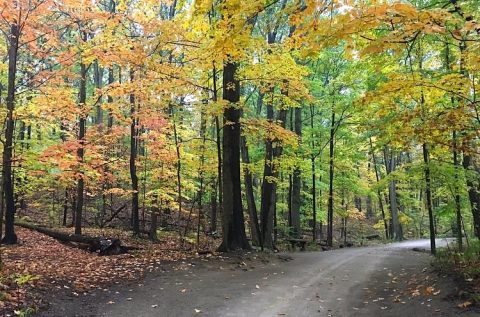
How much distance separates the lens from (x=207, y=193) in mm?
22734

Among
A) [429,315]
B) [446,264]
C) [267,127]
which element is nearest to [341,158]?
[267,127]

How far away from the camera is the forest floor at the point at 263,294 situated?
6445 millimetres

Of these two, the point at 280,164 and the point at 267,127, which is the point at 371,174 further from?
the point at 267,127

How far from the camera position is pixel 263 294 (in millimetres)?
7777

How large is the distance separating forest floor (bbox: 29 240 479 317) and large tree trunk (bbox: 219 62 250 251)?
4.93 feet

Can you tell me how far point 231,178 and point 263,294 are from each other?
5409 millimetres

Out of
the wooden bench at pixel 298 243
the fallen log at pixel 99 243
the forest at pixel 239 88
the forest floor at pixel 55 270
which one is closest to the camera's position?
the forest at pixel 239 88

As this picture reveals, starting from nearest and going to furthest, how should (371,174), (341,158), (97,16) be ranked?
(97,16) < (341,158) < (371,174)

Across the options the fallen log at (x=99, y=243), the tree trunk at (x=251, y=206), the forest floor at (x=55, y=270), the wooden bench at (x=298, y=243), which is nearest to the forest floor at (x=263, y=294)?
the forest floor at (x=55, y=270)

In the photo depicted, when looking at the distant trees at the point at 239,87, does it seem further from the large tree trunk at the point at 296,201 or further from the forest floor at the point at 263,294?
the forest floor at the point at 263,294

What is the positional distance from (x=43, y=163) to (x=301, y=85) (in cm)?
846

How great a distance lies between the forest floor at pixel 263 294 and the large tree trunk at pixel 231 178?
1.50 meters

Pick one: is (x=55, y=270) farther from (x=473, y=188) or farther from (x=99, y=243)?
(x=473, y=188)

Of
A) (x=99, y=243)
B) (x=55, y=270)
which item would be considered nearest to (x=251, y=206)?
(x=99, y=243)
